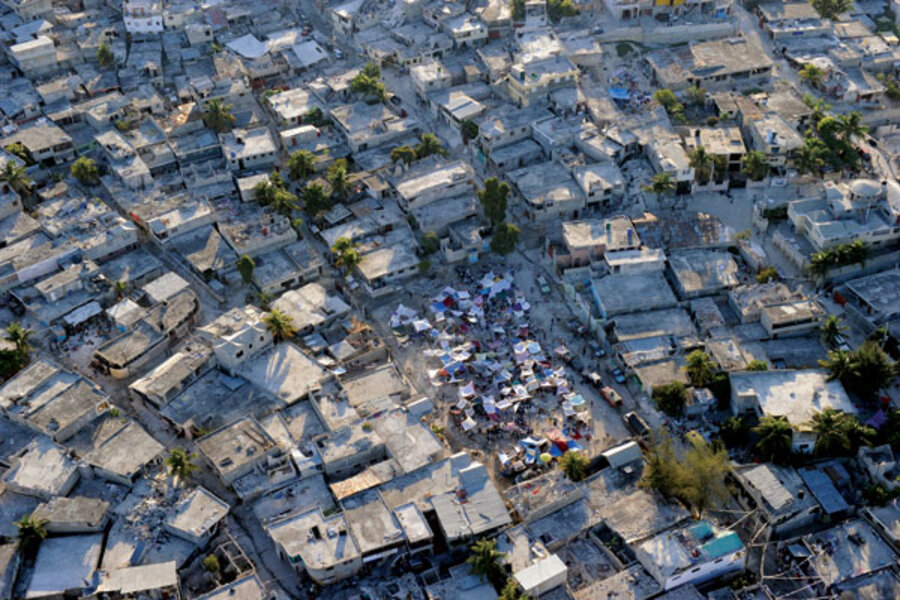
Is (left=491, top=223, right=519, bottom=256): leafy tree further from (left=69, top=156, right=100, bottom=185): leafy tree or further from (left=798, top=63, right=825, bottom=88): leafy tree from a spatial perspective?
(left=69, top=156, right=100, bottom=185): leafy tree

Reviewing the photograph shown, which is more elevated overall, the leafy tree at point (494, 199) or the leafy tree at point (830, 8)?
the leafy tree at point (830, 8)

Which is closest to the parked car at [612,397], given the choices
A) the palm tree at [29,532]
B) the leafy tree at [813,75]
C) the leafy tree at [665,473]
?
the leafy tree at [665,473]

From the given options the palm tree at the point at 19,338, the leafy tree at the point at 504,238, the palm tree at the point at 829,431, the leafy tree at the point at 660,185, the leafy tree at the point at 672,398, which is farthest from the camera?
the leafy tree at the point at 660,185

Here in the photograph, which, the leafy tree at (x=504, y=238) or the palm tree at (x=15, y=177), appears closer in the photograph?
the leafy tree at (x=504, y=238)

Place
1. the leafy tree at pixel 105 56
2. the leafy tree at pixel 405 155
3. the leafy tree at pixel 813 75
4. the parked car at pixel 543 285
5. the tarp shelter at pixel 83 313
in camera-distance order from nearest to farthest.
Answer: the tarp shelter at pixel 83 313, the parked car at pixel 543 285, the leafy tree at pixel 405 155, the leafy tree at pixel 813 75, the leafy tree at pixel 105 56

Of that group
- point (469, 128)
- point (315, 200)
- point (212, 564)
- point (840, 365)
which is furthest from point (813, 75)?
point (212, 564)

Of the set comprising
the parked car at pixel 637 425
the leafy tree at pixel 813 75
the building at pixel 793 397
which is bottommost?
the parked car at pixel 637 425

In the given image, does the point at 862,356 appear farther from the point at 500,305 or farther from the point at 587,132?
the point at 587,132

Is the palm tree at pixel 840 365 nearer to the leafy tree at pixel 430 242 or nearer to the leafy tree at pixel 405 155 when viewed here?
the leafy tree at pixel 430 242

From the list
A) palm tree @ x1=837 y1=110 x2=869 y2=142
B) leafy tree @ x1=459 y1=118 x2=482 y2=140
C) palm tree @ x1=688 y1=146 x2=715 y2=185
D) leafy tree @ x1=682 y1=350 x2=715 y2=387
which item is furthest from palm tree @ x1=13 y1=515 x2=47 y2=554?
palm tree @ x1=837 y1=110 x2=869 y2=142
